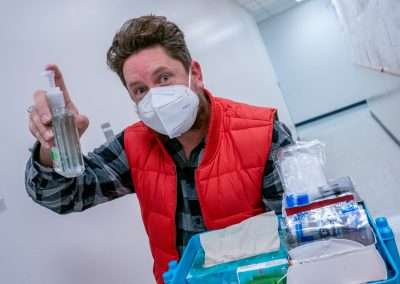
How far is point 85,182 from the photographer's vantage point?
3.11 ft

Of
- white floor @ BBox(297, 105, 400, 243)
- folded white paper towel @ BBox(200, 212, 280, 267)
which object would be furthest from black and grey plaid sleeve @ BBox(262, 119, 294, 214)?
white floor @ BBox(297, 105, 400, 243)

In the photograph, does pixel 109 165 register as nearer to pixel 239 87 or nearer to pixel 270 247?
pixel 270 247

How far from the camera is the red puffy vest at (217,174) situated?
0.89 meters

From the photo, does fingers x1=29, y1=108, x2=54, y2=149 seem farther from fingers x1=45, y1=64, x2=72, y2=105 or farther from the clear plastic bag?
the clear plastic bag

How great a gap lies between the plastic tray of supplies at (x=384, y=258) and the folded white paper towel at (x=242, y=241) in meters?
0.03

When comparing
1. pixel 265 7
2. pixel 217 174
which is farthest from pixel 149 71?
pixel 265 7

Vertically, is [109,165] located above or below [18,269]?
above

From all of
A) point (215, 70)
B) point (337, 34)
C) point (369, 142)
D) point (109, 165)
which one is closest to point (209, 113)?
point (109, 165)

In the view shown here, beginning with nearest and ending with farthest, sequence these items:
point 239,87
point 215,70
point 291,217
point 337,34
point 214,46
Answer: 1. point 291,217
2. point 215,70
3. point 214,46
4. point 239,87
5. point 337,34

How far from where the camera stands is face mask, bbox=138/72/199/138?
0.92 meters

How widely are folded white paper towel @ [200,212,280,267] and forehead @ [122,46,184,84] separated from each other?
1.48ft

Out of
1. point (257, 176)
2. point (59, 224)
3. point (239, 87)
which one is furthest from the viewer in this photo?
point (239, 87)

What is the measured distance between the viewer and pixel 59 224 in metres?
1.29

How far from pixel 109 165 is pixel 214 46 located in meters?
2.91
